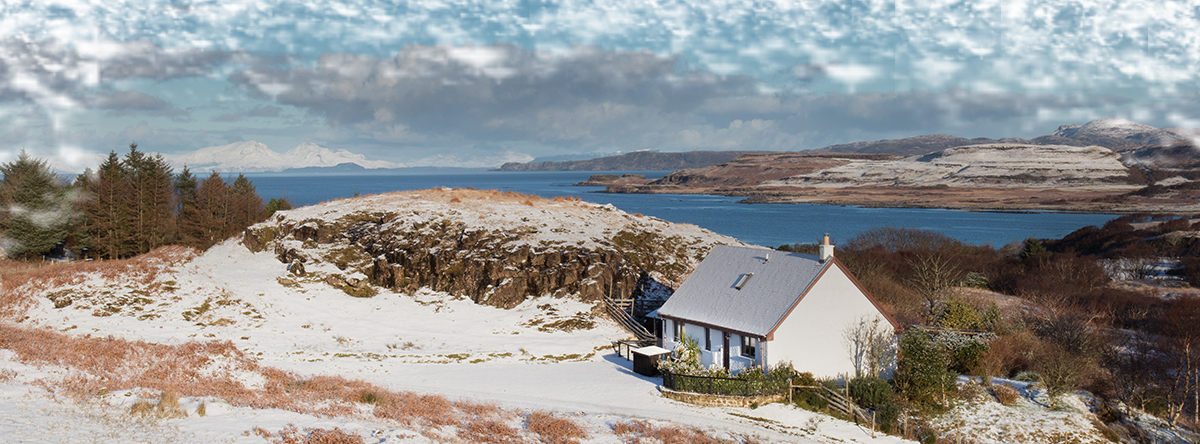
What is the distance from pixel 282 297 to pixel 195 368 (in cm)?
1886

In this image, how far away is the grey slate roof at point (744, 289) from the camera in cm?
3017

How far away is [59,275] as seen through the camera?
43750 mm

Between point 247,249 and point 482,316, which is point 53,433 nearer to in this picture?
point 482,316

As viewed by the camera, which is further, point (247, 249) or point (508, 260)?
point (247, 249)

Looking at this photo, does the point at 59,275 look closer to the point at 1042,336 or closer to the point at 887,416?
the point at 887,416

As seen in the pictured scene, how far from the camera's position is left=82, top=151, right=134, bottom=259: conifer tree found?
57.2 m

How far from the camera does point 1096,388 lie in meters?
31.8

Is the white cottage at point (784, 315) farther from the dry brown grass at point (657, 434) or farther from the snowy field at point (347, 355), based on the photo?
the dry brown grass at point (657, 434)

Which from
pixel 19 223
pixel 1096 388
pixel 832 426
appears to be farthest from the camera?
pixel 19 223

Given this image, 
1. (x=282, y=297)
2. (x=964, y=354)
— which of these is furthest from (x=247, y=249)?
(x=964, y=354)

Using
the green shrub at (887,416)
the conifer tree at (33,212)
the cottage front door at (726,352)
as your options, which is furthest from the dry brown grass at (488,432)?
the conifer tree at (33,212)

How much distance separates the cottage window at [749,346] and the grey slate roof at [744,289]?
599 millimetres

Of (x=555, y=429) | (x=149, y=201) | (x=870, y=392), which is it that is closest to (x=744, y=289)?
(x=870, y=392)

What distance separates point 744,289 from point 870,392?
7419 millimetres
